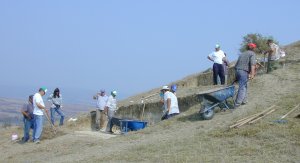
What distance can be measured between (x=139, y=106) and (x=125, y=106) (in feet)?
3.24

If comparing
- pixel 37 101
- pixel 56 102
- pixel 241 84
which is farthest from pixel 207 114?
pixel 56 102

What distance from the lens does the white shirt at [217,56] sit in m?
20.1

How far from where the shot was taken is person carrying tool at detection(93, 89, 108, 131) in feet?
74.6

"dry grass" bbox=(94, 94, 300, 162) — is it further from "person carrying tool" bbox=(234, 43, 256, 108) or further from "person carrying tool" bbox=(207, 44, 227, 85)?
"person carrying tool" bbox=(207, 44, 227, 85)

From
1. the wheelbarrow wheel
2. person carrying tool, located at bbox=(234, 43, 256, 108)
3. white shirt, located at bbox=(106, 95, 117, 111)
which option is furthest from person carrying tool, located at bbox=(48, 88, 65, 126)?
person carrying tool, located at bbox=(234, 43, 256, 108)

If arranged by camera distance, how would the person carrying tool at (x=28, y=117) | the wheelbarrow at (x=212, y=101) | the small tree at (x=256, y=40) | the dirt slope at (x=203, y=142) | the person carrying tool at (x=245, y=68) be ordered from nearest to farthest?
the dirt slope at (x=203, y=142)
the wheelbarrow at (x=212, y=101)
the person carrying tool at (x=245, y=68)
the person carrying tool at (x=28, y=117)
the small tree at (x=256, y=40)

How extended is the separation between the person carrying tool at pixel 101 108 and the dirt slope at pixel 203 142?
299cm

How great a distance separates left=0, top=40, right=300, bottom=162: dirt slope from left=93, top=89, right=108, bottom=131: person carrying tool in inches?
118

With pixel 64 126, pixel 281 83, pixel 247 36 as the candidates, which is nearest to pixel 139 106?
pixel 64 126

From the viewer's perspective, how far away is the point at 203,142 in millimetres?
13500

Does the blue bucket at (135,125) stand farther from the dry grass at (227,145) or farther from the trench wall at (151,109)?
the dry grass at (227,145)

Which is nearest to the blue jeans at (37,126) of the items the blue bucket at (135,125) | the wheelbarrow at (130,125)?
the wheelbarrow at (130,125)

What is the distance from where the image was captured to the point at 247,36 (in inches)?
1459

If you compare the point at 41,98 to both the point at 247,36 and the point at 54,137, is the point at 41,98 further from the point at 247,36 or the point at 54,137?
the point at 247,36
